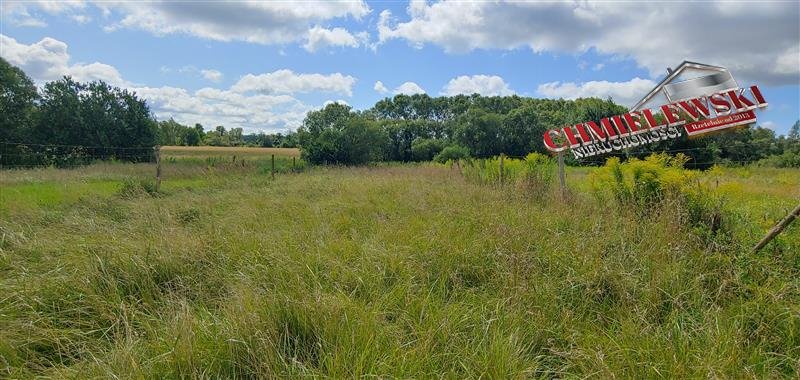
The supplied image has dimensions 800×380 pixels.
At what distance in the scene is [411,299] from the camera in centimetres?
278

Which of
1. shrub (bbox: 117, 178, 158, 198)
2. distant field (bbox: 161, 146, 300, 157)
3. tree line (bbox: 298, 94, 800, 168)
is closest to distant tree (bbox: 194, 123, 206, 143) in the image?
tree line (bbox: 298, 94, 800, 168)

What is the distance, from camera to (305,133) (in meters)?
29.5

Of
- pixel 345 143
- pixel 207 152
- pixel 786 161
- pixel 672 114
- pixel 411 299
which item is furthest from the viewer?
pixel 345 143

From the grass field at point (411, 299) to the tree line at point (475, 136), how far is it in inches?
123

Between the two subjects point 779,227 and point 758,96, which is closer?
point 779,227

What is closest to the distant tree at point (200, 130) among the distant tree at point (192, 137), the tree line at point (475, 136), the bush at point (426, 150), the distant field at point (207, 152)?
the distant tree at point (192, 137)

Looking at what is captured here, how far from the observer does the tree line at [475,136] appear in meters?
20.0

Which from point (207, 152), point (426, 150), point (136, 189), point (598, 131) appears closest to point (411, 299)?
point (598, 131)

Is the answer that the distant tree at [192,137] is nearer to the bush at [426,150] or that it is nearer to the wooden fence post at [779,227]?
the bush at [426,150]

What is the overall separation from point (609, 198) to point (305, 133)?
26.6 meters

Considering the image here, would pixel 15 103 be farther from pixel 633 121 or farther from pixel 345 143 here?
pixel 633 121

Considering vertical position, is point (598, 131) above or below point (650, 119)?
below

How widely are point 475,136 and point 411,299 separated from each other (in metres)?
39.8

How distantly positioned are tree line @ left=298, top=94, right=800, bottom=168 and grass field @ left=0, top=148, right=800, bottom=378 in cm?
312
